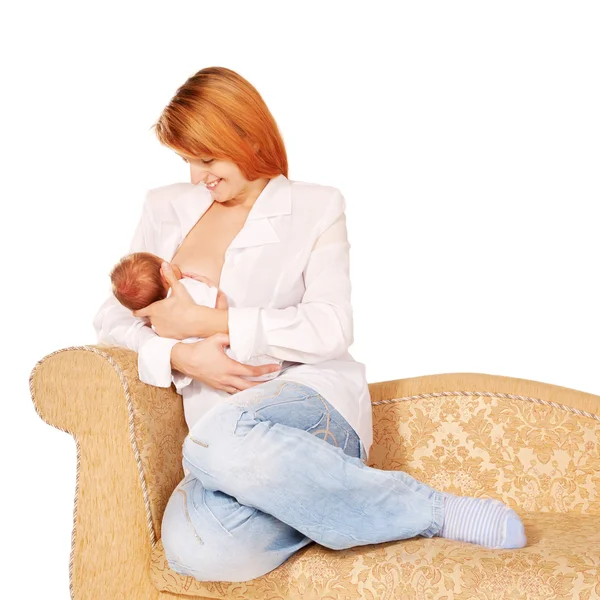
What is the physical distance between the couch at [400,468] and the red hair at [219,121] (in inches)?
23.5

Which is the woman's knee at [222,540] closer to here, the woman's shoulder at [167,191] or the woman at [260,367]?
the woman at [260,367]

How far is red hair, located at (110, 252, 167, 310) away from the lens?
9.74 feet

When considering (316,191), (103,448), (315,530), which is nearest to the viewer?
(315,530)

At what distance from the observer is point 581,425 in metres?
3.17

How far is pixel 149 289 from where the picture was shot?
9.77 feet

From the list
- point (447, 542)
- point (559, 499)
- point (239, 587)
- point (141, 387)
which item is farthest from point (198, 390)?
point (559, 499)

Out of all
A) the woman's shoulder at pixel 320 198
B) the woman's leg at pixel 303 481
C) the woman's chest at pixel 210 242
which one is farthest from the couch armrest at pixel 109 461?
the woman's shoulder at pixel 320 198

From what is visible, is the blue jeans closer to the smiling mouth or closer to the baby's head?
the baby's head

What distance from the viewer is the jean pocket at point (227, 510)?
2604 millimetres

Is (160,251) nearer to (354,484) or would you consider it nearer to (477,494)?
(354,484)

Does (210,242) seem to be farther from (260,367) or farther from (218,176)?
(260,367)

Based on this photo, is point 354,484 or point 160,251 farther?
point 160,251

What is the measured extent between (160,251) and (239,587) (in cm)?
99

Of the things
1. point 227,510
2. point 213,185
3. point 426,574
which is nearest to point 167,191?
point 213,185
